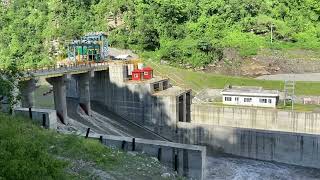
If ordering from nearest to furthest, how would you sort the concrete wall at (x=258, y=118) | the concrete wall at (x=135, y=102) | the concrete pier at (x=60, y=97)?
the concrete pier at (x=60, y=97) → the concrete wall at (x=258, y=118) → the concrete wall at (x=135, y=102)

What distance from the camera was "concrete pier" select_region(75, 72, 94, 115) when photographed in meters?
41.7

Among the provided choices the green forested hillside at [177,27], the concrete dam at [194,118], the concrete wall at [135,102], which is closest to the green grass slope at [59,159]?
the concrete dam at [194,118]

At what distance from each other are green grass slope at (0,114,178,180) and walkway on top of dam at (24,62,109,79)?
10.7m

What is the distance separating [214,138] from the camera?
37625 mm

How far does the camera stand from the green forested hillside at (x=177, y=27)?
2522 inches

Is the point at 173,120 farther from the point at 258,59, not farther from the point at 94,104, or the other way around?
the point at 258,59

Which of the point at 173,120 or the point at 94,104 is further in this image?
the point at 94,104

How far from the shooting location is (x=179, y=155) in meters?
23.4

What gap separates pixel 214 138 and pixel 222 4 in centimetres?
4077

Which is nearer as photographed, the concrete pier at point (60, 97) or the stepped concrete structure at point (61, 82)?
the stepped concrete structure at point (61, 82)

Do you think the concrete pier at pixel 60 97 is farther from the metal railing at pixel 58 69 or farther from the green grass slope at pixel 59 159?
the green grass slope at pixel 59 159

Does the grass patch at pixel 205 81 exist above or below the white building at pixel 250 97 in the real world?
above

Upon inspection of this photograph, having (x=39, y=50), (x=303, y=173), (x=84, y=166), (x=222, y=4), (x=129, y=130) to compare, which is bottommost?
(x=303, y=173)

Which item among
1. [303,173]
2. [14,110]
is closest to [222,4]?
[303,173]
